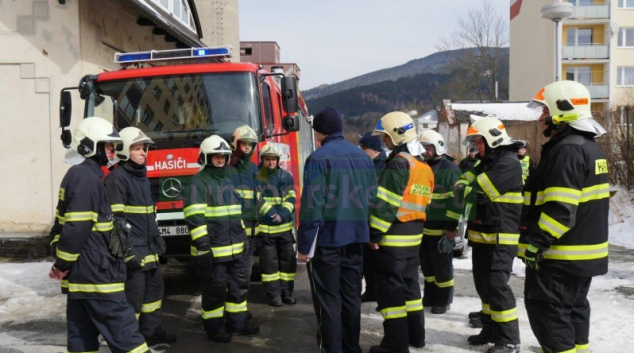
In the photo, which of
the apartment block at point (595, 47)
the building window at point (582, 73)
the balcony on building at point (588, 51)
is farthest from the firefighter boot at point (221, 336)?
the building window at point (582, 73)

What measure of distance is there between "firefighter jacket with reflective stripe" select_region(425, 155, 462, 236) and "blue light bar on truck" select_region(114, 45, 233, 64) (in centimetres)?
302

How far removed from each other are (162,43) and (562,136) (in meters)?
13.3

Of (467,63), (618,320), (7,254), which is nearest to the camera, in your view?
(618,320)

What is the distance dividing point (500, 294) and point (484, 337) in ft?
1.84

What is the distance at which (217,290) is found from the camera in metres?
5.27

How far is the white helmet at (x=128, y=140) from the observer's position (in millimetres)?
4789

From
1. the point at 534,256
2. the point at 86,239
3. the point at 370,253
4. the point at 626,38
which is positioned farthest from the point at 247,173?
the point at 626,38

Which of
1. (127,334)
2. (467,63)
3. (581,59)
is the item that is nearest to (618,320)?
(127,334)

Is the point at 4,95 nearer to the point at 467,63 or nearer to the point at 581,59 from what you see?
the point at 581,59

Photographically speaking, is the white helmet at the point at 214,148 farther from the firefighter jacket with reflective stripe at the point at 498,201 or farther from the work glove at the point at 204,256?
the firefighter jacket with reflective stripe at the point at 498,201

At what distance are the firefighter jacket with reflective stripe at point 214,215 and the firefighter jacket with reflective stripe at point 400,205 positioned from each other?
54.7 inches

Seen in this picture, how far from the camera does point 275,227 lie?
670cm

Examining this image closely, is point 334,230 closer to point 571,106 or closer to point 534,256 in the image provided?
point 534,256

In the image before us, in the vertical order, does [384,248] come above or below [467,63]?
below
